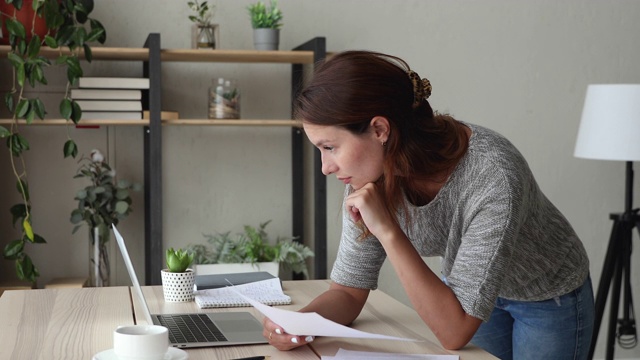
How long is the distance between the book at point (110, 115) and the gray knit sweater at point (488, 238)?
5.66ft

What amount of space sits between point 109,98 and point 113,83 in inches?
2.5

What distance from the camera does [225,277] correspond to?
2217 mm

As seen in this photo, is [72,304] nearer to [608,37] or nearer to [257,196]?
[257,196]

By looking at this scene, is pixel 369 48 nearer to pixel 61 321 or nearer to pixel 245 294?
pixel 245 294

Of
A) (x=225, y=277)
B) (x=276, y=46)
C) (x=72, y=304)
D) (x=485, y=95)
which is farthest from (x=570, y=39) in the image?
(x=72, y=304)

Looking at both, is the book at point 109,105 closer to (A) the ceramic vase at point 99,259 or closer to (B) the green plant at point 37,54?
(B) the green plant at point 37,54

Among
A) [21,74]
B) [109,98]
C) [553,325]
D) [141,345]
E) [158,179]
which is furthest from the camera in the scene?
[109,98]

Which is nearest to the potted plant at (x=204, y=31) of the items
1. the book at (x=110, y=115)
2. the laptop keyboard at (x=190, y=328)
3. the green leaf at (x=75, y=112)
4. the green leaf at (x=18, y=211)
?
the book at (x=110, y=115)

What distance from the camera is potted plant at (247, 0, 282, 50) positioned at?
3.49 m

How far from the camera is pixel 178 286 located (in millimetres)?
1981

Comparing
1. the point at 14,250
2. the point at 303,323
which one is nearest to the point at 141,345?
the point at 303,323

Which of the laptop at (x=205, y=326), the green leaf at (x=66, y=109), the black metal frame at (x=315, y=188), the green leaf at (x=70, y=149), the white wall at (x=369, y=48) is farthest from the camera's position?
the white wall at (x=369, y=48)

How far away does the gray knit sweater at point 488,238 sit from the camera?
1.53m

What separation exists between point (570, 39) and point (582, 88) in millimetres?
252
